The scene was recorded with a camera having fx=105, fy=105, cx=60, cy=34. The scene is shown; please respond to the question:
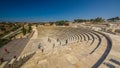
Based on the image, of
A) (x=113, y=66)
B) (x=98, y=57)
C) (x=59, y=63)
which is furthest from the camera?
(x=98, y=57)

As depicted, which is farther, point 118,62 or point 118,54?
point 118,54

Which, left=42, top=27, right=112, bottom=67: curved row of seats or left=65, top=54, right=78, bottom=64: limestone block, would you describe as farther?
left=42, top=27, right=112, bottom=67: curved row of seats

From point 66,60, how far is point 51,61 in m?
1.20

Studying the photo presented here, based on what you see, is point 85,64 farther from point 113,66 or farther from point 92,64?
point 113,66

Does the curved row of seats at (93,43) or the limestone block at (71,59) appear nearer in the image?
the limestone block at (71,59)

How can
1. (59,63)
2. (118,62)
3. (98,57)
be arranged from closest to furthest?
1. (118,62)
2. (59,63)
3. (98,57)

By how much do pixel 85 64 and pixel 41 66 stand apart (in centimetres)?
314

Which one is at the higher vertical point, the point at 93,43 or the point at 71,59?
the point at 93,43

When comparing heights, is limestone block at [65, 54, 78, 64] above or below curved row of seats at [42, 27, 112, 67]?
below

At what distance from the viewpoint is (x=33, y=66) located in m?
7.27

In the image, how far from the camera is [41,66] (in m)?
7.41

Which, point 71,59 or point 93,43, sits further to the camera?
point 93,43

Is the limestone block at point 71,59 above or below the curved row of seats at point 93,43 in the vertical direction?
below

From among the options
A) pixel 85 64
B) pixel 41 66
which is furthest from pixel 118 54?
pixel 41 66
